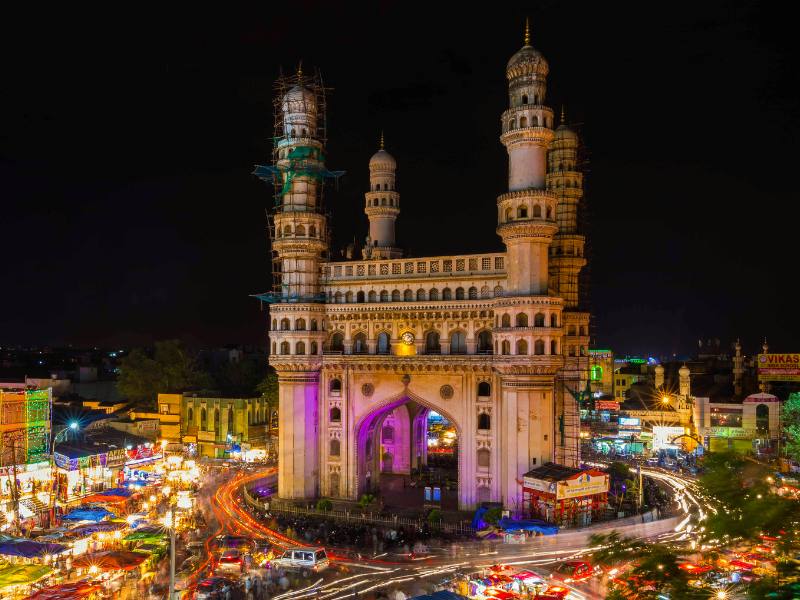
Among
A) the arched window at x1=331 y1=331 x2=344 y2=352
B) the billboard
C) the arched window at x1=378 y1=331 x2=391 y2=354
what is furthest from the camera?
the billboard

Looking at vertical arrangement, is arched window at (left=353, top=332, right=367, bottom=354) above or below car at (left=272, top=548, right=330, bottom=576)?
above

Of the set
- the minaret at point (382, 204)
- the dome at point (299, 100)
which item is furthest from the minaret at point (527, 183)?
the minaret at point (382, 204)

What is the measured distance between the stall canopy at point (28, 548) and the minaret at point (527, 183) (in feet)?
83.3

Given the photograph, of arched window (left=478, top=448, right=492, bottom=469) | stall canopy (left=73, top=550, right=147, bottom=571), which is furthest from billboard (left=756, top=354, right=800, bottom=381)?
stall canopy (left=73, top=550, right=147, bottom=571)

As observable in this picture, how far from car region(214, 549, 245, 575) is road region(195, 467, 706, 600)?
331 cm

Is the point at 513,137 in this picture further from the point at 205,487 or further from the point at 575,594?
the point at 205,487

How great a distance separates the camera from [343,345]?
45.6 metres

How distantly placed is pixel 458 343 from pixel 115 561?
22560 millimetres

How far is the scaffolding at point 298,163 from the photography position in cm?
4581

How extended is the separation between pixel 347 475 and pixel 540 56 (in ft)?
91.0

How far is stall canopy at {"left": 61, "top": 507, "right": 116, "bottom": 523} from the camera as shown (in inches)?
1326

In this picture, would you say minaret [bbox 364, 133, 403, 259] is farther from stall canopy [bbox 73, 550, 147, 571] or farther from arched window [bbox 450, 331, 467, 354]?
stall canopy [bbox 73, 550, 147, 571]

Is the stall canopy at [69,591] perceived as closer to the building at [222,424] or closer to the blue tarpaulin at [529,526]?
the blue tarpaulin at [529,526]

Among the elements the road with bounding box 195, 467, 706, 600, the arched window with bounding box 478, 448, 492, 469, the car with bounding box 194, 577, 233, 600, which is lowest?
the road with bounding box 195, 467, 706, 600
